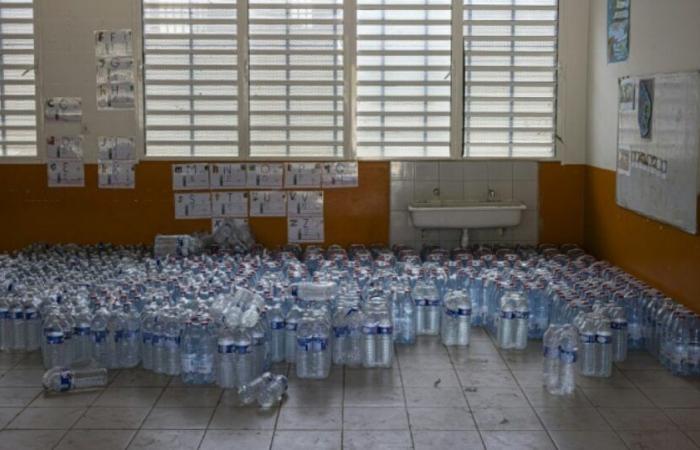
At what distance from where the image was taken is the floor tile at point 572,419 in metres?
6.00

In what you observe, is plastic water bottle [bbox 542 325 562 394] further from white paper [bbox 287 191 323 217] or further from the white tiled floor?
white paper [bbox 287 191 323 217]

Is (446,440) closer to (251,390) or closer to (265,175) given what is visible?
(251,390)

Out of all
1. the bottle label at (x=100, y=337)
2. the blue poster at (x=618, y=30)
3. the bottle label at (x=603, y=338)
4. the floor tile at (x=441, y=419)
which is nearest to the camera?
the floor tile at (x=441, y=419)

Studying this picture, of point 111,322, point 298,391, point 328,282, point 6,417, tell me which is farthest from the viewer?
point 328,282

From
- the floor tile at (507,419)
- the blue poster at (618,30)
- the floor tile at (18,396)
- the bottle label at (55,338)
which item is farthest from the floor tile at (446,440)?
the blue poster at (618,30)

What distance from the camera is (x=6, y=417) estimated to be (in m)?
6.17

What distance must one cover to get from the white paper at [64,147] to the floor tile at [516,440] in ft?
22.4

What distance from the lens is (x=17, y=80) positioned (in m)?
11.0

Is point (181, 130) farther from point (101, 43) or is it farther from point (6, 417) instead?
point (6, 417)

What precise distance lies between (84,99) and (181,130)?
1.14m

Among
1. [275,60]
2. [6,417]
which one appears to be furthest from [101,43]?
[6,417]

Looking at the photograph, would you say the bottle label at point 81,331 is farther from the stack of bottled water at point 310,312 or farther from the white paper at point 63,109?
the white paper at point 63,109

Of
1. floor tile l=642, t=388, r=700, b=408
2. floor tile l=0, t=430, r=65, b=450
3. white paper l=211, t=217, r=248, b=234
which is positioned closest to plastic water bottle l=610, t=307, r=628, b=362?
floor tile l=642, t=388, r=700, b=408

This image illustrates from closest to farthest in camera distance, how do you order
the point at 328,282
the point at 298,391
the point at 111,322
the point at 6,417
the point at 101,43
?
1. the point at 6,417
2. the point at 298,391
3. the point at 111,322
4. the point at 328,282
5. the point at 101,43
